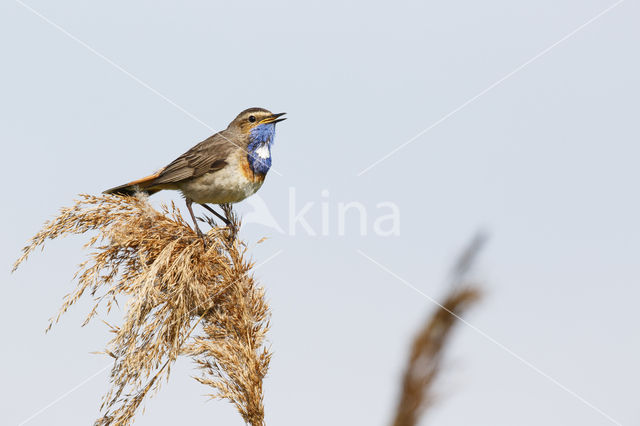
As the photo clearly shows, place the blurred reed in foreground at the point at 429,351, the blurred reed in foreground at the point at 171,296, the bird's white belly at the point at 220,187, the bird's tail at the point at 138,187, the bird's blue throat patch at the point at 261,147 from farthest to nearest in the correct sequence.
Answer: the bird's blue throat patch at the point at 261,147 < the bird's white belly at the point at 220,187 < the bird's tail at the point at 138,187 < the blurred reed in foreground at the point at 171,296 < the blurred reed in foreground at the point at 429,351

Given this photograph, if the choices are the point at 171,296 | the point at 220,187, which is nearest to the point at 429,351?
the point at 171,296

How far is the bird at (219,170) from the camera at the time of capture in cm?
620

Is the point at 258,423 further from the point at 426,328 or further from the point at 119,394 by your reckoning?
the point at 426,328

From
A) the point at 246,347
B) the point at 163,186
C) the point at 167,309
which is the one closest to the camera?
the point at 246,347

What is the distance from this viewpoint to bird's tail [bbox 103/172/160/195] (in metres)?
5.77

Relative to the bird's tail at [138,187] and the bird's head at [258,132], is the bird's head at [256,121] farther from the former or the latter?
the bird's tail at [138,187]

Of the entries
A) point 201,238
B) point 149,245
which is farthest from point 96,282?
point 201,238

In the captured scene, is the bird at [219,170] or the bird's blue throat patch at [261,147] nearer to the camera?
the bird at [219,170]

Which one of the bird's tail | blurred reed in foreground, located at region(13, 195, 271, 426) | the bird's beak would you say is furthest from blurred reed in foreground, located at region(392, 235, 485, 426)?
the bird's beak

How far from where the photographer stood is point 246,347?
3104 mm

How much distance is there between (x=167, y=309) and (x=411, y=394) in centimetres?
248

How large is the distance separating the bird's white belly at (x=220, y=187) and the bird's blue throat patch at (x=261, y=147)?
0.22 meters

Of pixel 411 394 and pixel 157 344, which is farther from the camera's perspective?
pixel 157 344

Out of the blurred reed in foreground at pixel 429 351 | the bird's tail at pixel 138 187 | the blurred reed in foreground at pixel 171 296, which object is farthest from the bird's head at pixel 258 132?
the blurred reed in foreground at pixel 429 351
